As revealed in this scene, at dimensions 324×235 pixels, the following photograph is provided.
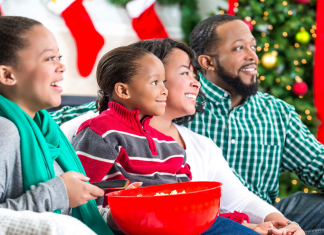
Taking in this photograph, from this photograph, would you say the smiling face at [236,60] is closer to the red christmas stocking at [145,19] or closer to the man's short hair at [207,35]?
the man's short hair at [207,35]

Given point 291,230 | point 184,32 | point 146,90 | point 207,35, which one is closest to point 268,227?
point 291,230

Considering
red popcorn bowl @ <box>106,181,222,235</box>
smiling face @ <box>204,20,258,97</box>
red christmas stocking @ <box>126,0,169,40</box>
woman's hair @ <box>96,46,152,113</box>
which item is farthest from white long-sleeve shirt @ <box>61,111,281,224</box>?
red christmas stocking @ <box>126,0,169,40</box>

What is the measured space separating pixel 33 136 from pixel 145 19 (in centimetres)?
318

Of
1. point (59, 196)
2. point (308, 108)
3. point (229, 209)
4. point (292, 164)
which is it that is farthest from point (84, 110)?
point (308, 108)

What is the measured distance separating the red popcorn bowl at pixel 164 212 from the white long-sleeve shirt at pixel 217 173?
56 centimetres

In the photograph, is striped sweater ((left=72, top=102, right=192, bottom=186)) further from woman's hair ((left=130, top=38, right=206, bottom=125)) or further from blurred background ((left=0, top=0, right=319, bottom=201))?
blurred background ((left=0, top=0, right=319, bottom=201))

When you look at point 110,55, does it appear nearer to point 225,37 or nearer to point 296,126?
point 225,37

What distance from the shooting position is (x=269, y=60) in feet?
10.9

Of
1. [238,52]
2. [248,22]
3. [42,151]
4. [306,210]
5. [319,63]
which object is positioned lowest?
[306,210]

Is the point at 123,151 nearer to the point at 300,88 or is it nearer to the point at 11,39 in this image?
the point at 11,39

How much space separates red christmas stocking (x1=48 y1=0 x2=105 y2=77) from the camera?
11.9 feet

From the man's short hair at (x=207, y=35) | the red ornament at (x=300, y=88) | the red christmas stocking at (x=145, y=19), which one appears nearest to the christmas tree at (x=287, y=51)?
the red ornament at (x=300, y=88)

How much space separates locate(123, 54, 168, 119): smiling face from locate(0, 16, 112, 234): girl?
0.98 ft

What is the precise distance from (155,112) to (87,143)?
0.24 metres
